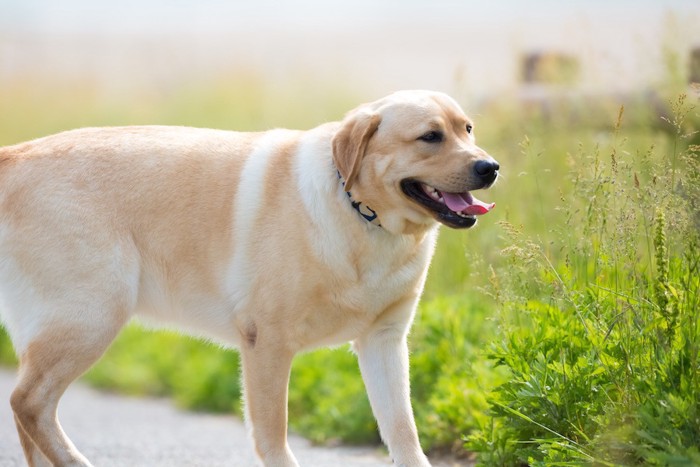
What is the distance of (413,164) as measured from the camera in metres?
4.07

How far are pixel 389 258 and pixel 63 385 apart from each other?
151cm

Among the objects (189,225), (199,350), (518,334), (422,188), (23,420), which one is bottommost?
(199,350)

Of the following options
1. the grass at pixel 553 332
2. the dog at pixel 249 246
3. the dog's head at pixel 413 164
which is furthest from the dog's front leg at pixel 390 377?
the dog's head at pixel 413 164

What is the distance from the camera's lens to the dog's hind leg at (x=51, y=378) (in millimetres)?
4090

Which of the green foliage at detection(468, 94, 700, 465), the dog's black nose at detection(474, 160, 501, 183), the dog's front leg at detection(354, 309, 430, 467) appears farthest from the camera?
the dog's front leg at detection(354, 309, 430, 467)

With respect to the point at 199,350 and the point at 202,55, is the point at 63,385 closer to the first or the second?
the point at 199,350

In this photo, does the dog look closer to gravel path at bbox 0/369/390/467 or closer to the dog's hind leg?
the dog's hind leg

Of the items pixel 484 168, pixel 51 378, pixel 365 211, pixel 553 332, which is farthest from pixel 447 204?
pixel 51 378

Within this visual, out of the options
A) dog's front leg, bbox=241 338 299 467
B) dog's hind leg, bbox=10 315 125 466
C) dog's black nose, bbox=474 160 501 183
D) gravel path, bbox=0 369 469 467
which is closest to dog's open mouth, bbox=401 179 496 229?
dog's black nose, bbox=474 160 501 183

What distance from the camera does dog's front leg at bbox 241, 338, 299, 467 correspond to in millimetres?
4117

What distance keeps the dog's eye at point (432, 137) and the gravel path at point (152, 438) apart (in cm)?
192

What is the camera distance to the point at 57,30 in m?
52.9

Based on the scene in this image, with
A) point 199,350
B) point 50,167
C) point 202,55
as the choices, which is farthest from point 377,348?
point 202,55

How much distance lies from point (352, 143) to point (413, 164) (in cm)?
28
